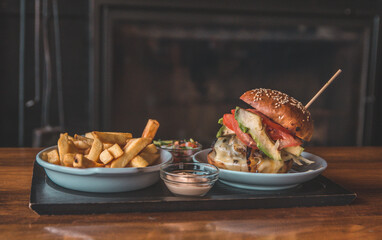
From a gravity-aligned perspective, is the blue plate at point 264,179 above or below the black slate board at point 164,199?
above

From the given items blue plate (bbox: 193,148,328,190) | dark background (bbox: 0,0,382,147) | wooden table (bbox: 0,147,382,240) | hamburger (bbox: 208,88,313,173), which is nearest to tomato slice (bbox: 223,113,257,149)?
hamburger (bbox: 208,88,313,173)

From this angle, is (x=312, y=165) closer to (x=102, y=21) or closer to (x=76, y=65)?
(x=102, y=21)

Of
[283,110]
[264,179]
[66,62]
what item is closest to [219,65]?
[66,62]

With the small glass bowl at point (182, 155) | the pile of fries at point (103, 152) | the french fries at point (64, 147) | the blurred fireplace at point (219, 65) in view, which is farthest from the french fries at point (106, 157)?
the blurred fireplace at point (219, 65)

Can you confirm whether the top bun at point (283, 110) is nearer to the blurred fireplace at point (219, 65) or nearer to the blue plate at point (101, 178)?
the blue plate at point (101, 178)

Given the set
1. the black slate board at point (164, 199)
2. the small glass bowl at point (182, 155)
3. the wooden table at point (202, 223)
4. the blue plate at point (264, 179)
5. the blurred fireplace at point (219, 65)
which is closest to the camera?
the wooden table at point (202, 223)

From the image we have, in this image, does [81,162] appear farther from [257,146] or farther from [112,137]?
[257,146]

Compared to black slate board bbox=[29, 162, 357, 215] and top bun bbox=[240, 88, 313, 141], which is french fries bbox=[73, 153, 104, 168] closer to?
black slate board bbox=[29, 162, 357, 215]
